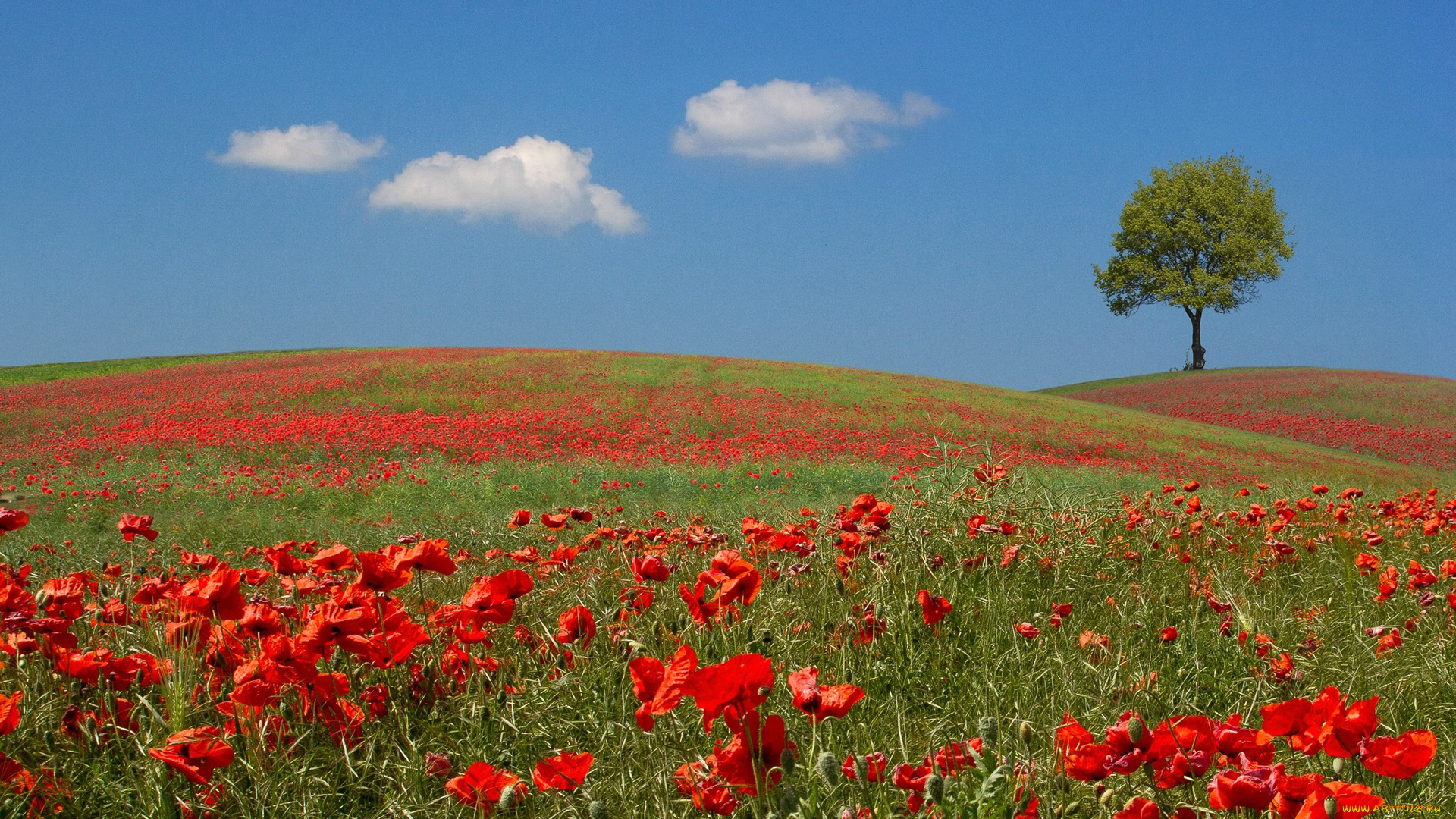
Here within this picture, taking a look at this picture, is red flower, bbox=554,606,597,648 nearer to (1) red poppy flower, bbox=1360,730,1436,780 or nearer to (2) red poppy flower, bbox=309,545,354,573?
(2) red poppy flower, bbox=309,545,354,573

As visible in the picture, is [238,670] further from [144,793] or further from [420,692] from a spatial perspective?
[420,692]

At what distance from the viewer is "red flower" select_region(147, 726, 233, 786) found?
1.98m

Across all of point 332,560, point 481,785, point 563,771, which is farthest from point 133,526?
point 563,771

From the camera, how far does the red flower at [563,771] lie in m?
1.85

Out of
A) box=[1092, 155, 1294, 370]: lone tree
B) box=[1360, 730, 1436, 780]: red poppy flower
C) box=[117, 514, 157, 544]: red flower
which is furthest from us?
box=[1092, 155, 1294, 370]: lone tree

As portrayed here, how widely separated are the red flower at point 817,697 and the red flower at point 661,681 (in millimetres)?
191

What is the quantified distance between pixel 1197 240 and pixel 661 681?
52260 mm

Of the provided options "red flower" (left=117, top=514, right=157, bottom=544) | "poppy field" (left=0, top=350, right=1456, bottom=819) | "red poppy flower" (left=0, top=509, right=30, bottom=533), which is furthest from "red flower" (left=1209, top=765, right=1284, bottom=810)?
"red flower" (left=117, top=514, right=157, bottom=544)

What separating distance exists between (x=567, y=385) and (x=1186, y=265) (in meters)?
37.1

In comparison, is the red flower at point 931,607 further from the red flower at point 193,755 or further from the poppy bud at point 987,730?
the red flower at point 193,755

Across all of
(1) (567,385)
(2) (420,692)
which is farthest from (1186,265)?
(2) (420,692)

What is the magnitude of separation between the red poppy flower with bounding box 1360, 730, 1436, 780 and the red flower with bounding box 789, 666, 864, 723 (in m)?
0.92

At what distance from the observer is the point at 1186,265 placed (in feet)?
159

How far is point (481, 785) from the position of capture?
193cm
